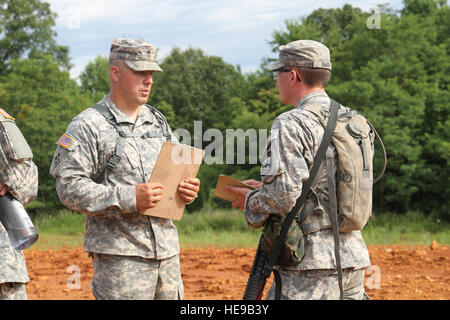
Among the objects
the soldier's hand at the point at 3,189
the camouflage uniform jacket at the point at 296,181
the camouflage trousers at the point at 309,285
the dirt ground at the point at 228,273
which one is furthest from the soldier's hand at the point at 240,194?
the dirt ground at the point at 228,273

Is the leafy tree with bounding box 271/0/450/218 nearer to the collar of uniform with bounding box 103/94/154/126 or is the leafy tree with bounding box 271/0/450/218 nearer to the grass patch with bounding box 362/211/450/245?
the grass patch with bounding box 362/211/450/245

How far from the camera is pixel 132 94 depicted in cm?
407

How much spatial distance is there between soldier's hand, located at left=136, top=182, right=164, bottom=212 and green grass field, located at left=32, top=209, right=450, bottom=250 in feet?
33.9

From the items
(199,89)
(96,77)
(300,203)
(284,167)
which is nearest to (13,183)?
(284,167)

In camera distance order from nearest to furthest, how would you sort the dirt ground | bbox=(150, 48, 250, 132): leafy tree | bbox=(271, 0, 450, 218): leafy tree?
the dirt ground
bbox=(271, 0, 450, 218): leafy tree
bbox=(150, 48, 250, 132): leafy tree

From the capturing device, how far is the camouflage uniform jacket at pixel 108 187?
12.4ft

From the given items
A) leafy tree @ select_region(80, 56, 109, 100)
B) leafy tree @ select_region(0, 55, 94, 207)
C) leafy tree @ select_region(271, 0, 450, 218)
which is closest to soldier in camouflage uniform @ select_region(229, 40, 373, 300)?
leafy tree @ select_region(271, 0, 450, 218)

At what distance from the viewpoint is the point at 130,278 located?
3844 millimetres

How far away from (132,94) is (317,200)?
1.49 metres

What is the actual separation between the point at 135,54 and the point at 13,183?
3.96 feet

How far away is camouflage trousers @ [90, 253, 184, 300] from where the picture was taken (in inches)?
151

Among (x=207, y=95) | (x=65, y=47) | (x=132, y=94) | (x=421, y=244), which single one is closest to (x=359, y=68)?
(x=421, y=244)

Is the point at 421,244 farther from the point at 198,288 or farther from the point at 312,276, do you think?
the point at 312,276

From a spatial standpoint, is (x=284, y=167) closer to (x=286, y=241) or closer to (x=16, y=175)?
(x=286, y=241)
